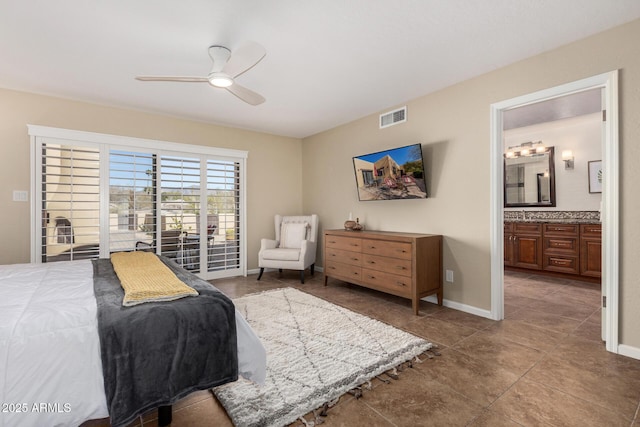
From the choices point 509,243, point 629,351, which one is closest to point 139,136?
point 629,351

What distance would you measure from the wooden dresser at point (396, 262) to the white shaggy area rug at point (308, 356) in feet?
2.00

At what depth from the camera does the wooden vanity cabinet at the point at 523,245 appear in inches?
203

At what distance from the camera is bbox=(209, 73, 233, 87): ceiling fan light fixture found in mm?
2496

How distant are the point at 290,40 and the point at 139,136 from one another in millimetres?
2928

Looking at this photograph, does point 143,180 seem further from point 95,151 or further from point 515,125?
point 515,125

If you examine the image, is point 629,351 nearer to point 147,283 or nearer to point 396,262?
point 396,262

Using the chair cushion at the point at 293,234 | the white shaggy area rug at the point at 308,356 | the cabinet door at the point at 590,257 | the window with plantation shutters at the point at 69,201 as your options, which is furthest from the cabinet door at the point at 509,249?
the window with plantation shutters at the point at 69,201

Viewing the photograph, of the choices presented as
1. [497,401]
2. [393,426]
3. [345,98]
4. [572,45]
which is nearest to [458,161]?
[572,45]

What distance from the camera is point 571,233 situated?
477 cm

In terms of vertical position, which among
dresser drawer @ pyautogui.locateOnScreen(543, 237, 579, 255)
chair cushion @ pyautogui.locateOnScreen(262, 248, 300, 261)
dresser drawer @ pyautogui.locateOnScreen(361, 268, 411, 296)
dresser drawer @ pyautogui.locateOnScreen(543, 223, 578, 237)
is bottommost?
dresser drawer @ pyautogui.locateOnScreen(361, 268, 411, 296)

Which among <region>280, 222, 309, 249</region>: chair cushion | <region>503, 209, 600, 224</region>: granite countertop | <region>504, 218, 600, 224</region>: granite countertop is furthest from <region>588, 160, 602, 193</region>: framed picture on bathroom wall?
<region>280, 222, 309, 249</region>: chair cushion

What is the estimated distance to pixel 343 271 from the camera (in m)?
4.25

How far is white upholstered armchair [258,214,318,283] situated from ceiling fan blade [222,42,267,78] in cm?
285

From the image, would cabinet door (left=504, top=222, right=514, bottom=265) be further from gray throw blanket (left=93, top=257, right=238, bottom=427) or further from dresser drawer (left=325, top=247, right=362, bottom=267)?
gray throw blanket (left=93, top=257, right=238, bottom=427)
